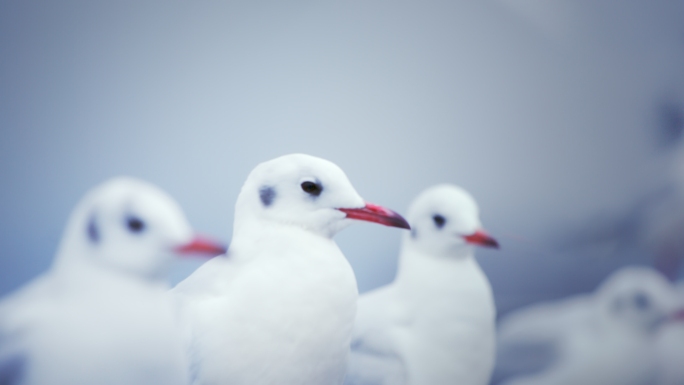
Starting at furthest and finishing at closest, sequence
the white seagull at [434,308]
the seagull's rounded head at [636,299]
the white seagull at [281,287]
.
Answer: the seagull's rounded head at [636,299] → the white seagull at [434,308] → the white seagull at [281,287]

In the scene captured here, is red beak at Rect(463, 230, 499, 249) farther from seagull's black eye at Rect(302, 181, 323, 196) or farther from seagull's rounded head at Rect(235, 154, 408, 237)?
seagull's black eye at Rect(302, 181, 323, 196)

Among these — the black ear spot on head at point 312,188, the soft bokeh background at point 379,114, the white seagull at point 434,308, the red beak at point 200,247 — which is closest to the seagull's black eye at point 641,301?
the soft bokeh background at point 379,114

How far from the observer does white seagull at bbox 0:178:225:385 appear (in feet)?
2.48

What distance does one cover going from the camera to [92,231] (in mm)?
770

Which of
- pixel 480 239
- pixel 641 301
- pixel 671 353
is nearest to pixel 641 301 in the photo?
pixel 641 301

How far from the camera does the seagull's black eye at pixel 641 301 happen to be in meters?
1.62

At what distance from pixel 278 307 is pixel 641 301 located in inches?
47.5

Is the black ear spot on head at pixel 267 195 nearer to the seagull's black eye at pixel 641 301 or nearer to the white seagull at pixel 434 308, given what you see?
the white seagull at pixel 434 308

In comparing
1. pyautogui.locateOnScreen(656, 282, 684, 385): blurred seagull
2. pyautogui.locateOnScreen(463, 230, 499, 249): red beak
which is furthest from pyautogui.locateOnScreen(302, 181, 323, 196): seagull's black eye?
pyautogui.locateOnScreen(656, 282, 684, 385): blurred seagull

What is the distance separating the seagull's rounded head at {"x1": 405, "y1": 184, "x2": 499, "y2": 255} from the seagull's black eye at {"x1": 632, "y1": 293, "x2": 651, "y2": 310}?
0.63 metres

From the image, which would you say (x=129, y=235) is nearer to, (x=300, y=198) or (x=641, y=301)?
(x=300, y=198)

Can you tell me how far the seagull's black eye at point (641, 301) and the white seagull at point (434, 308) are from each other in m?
0.56

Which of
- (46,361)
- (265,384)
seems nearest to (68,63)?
(46,361)

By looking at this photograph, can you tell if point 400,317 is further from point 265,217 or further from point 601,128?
point 601,128
